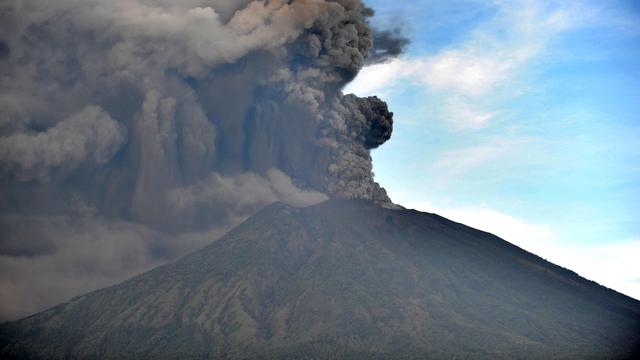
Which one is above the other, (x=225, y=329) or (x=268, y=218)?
(x=268, y=218)

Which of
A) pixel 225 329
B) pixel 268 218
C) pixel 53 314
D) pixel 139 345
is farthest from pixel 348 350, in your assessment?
pixel 53 314

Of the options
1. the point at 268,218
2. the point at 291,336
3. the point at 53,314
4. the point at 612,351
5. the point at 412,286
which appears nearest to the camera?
the point at 612,351

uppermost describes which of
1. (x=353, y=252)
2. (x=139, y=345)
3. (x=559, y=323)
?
(x=353, y=252)

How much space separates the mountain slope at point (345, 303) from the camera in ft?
426

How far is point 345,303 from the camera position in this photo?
143750 millimetres

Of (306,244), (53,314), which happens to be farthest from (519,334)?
(53,314)

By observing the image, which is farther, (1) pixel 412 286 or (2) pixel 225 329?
(1) pixel 412 286

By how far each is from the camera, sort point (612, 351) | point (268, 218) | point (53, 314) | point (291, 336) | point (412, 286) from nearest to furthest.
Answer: point (612, 351), point (291, 336), point (412, 286), point (53, 314), point (268, 218)

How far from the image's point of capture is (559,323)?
141m

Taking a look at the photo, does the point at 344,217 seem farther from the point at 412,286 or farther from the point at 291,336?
the point at 291,336

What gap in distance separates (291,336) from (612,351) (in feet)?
167

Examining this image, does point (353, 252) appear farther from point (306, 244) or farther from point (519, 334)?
point (519, 334)

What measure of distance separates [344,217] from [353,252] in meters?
7.43

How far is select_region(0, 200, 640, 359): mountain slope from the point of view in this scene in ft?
426
